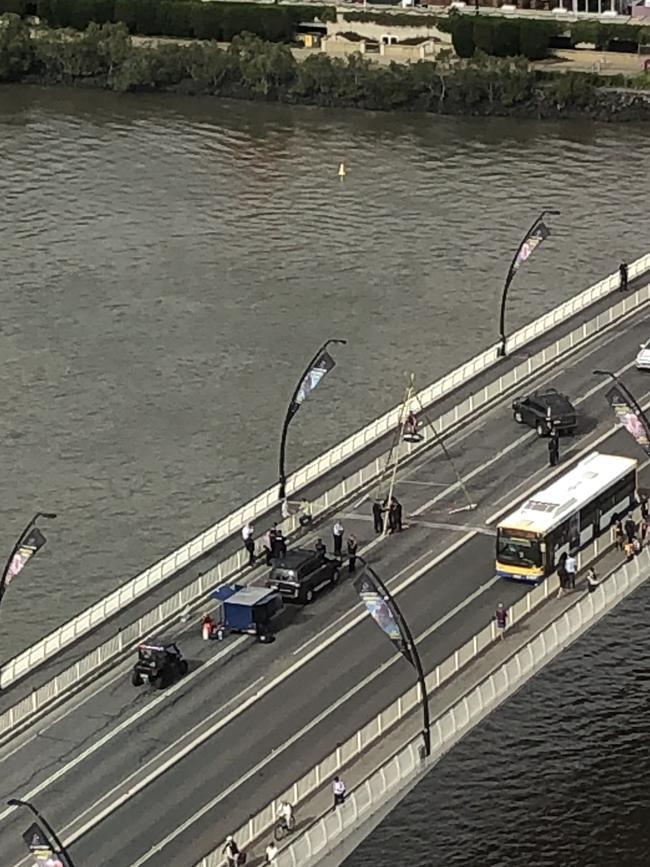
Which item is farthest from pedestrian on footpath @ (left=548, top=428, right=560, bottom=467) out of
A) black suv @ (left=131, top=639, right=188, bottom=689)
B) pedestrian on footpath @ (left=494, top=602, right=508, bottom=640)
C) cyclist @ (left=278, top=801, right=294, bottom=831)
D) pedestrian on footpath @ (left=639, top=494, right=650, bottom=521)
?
cyclist @ (left=278, top=801, right=294, bottom=831)

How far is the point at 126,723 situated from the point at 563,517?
11395 mm

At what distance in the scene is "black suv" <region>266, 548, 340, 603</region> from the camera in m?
49.4

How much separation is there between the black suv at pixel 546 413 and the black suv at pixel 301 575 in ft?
35.2

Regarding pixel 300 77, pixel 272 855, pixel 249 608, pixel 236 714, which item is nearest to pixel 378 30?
pixel 300 77

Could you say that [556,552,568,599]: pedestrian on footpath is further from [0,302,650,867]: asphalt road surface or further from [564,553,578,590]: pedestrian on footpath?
[0,302,650,867]: asphalt road surface

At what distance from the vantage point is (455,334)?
77250mm

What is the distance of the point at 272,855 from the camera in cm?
3919

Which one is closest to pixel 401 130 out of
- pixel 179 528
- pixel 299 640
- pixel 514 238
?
pixel 514 238

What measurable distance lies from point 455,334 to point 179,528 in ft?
61.8

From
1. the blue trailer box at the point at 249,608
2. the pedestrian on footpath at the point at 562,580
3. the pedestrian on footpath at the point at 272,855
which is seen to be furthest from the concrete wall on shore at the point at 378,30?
the pedestrian on footpath at the point at 272,855

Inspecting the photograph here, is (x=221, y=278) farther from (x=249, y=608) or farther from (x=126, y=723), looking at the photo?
(x=126, y=723)

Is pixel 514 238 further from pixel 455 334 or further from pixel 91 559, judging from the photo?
pixel 91 559

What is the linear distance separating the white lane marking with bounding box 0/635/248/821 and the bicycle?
17.6ft

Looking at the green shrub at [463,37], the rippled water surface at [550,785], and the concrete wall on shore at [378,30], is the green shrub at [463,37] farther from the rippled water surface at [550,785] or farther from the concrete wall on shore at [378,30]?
the rippled water surface at [550,785]
